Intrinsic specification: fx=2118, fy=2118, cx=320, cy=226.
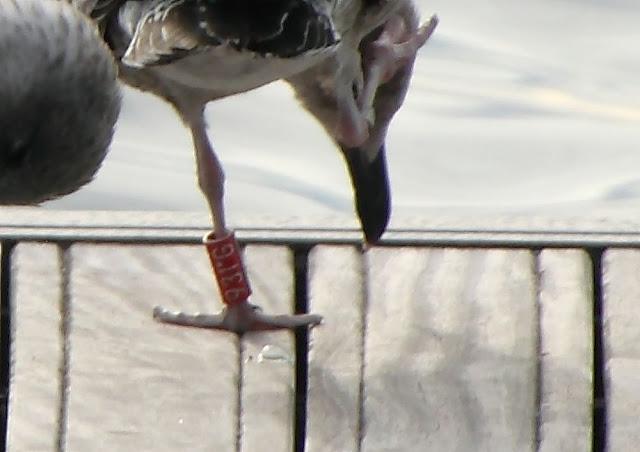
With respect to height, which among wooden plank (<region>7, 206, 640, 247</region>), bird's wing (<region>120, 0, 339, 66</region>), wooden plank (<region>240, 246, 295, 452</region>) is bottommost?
wooden plank (<region>240, 246, 295, 452</region>)

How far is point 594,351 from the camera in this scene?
3.50 metres

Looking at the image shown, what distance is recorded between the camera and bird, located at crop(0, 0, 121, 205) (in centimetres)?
290

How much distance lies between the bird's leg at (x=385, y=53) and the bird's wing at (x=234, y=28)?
794 mm

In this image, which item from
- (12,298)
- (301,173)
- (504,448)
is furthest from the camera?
(301,173)

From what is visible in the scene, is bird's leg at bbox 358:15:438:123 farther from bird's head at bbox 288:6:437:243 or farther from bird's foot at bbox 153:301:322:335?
bird's foot at bbox 153:301:322:335

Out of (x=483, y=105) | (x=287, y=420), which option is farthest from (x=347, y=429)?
(x=483, y=105)

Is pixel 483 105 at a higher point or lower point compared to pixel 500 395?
higher

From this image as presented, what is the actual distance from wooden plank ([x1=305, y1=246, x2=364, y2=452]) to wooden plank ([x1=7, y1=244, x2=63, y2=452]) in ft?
1.36

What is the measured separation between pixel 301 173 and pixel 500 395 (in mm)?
1229

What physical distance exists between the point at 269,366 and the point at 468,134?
4.30 ft

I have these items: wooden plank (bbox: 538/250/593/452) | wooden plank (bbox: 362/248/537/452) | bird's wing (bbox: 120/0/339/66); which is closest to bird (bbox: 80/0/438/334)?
bird's wing (bbox: 120/0/339/66)

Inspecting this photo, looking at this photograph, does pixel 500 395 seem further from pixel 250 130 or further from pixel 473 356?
pixel 250 130

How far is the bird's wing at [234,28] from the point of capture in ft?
10.8

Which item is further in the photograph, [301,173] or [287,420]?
[301,173]
